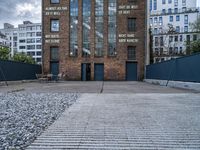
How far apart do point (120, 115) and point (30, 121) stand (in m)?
2.16

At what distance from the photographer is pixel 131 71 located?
35.6 m

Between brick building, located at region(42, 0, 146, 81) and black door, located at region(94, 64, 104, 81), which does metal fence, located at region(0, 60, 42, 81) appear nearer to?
brick building, located at region(42, 0, 146, 81)

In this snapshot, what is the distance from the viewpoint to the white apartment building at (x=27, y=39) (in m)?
126

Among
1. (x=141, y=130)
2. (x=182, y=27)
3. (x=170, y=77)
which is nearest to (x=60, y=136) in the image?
(x=141, y=130)

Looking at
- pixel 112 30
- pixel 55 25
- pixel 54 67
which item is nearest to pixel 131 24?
pixel 112 30

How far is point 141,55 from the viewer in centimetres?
3503

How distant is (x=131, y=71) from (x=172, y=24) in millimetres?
61598

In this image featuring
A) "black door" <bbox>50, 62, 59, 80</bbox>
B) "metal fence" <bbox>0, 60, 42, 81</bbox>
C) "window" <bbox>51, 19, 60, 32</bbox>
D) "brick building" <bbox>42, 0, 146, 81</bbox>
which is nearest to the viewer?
"metal fence" <bbox>0, 60, 42, 81</bbox>

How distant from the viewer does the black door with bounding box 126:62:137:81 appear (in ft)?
116

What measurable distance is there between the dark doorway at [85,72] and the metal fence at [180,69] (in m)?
9.76

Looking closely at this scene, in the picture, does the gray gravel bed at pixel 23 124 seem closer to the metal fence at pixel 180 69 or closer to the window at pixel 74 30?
the metal fence at pixel 180 69

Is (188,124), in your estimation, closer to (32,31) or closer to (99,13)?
(99,13)

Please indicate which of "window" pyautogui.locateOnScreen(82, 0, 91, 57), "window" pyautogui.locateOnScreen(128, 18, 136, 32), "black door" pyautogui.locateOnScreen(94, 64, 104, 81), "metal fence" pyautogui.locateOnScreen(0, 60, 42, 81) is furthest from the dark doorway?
"window" pyautogui.locateOnScreen(128, 18, 136, 32)

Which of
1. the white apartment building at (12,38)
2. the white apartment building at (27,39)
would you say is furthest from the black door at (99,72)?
the white apartment building at (12,38)
